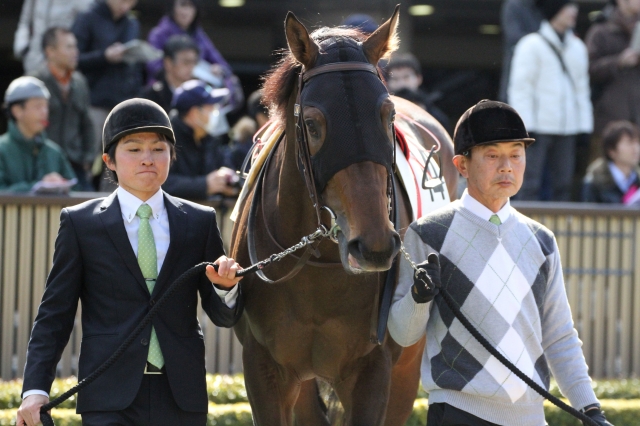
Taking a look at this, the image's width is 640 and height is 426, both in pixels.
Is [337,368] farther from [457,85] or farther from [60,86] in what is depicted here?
[457,85]

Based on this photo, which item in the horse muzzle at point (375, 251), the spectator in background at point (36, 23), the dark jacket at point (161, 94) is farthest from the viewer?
the spectator in background at point (36, 23)

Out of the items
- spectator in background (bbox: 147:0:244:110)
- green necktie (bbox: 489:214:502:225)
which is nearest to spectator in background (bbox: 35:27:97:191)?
spectator in background (bbox: 147:0:244:110)

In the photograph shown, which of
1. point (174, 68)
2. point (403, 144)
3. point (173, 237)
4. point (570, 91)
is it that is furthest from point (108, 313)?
point (570, 91)

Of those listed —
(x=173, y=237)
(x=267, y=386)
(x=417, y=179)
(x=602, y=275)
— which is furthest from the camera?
(x=602, y=275)

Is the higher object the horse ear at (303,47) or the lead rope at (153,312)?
the horse ear at (303,47)

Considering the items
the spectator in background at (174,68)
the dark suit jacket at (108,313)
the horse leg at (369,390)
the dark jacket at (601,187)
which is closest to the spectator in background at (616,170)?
the dark jacket at (601,187)

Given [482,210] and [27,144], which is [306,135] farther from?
[27,144]

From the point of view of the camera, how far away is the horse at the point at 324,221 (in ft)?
10.5

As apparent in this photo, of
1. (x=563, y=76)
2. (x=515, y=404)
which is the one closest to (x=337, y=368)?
(x=515, y=404)

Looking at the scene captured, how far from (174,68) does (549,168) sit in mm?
3596

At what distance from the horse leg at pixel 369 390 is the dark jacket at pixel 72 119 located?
4.77 metres

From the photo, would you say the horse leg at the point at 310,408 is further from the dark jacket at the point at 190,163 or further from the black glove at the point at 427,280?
the dark jacket at the point at 190,163

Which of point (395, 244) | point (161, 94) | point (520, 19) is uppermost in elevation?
point (520, 19)

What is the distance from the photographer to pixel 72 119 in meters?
7.95
